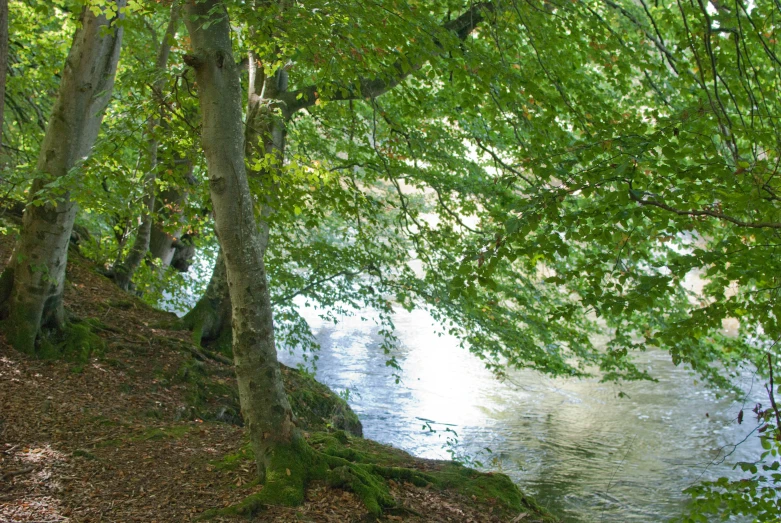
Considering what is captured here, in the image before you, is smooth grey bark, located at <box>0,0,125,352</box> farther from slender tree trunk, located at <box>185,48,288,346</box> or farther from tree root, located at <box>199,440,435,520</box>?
tree root, located at <box>199,440,435,520</box>

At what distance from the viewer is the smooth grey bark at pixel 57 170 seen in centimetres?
580

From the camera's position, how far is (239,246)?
13.2 ft

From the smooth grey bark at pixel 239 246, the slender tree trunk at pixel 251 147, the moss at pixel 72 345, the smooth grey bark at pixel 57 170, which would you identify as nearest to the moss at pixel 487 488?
the smooth grey bark at pixel 239 246

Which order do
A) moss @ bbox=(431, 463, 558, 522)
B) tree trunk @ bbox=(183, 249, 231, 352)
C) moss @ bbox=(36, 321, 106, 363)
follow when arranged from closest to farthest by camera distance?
moss @ bbox=(431, 463, 558, 522), moss @ bbox=(36, 321, 106, 363), tree trunk @ bbox=(183, 249, 231, 352)

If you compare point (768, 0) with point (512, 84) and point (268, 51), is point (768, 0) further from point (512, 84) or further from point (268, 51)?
point (268, 51)

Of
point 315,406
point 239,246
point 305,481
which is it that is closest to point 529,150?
point 239,246

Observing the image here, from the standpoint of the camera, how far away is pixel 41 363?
5832 millimetres

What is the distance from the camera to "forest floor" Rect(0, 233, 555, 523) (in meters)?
3.89

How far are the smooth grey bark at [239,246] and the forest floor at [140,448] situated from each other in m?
0.47

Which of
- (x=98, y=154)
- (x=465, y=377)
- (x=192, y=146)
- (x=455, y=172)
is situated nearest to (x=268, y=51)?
(x=192, y=146)

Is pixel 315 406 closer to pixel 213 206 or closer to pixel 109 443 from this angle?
pixel 109 443

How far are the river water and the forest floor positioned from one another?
9.02 ft

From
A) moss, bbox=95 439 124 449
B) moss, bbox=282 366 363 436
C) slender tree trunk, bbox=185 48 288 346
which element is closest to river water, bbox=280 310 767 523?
moss, bbox=282 366 363 436

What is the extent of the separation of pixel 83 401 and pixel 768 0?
7.75 metres
